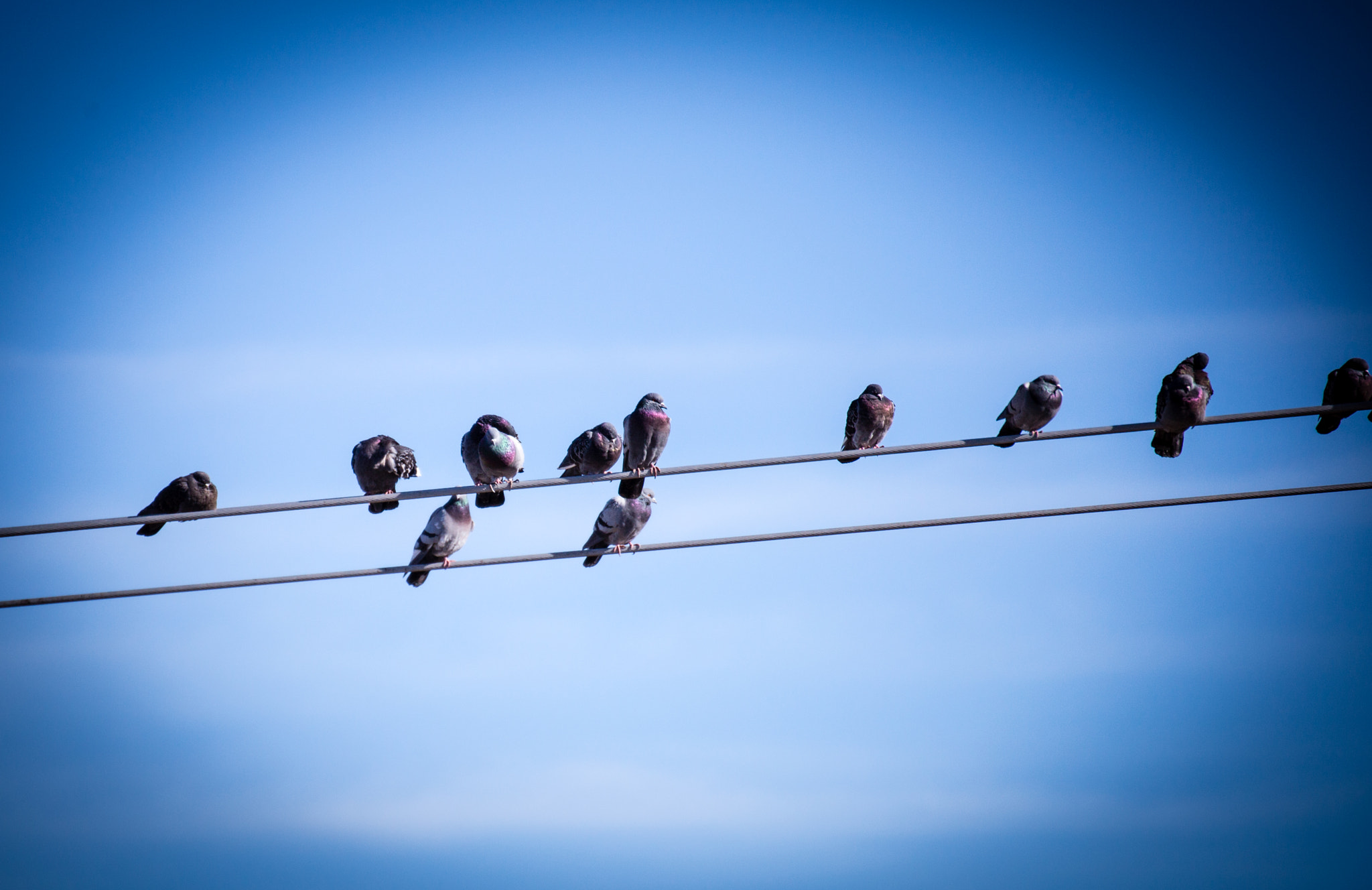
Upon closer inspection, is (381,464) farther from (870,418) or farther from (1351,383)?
(1351,383)

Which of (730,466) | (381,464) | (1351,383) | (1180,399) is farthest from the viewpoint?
(381,464)

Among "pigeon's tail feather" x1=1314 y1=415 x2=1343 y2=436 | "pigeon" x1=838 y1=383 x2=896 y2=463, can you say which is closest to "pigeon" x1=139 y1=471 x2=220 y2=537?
→ "pigeon" x1=838 y1=383 x2=896 y2=463

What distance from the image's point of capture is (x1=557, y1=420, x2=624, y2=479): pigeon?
11.1 m

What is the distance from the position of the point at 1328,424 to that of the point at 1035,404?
235 centimetres

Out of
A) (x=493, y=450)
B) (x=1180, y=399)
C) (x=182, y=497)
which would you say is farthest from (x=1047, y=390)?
(x=182, y=497)

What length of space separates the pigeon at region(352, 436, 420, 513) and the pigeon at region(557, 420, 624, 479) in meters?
1.64

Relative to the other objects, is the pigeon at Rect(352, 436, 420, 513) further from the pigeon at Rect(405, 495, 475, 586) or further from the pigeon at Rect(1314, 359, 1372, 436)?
the pigeon at Rect(1314, 359, 1372, 436)

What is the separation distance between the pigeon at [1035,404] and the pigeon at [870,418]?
3.85 feet

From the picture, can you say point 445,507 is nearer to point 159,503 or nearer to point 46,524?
point 159,503

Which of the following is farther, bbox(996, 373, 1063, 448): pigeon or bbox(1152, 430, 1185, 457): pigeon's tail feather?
bbox(996, 373, 1063, 448): pigeon

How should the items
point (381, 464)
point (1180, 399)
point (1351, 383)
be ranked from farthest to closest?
point (381, 464), point (1351, 383), point (1180, 399)

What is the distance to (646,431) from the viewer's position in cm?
1124

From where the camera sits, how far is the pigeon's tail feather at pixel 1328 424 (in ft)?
34.5

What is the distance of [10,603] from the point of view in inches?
297
